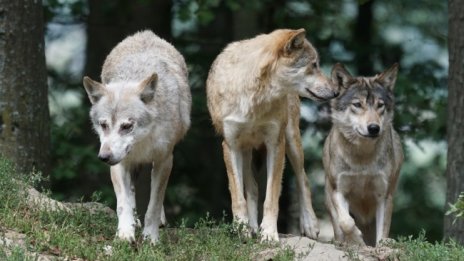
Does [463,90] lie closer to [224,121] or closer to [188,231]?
[224,121]

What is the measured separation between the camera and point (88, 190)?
1666 centimetres

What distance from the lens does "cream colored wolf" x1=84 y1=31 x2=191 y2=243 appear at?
8828mm

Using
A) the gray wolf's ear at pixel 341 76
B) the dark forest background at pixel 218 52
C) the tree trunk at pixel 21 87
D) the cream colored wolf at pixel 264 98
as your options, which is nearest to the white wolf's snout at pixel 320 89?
the cream colored wolf at pixel 264 98

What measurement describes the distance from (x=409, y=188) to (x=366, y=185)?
8.21 m

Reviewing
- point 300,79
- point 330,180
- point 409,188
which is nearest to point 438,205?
point 409,188

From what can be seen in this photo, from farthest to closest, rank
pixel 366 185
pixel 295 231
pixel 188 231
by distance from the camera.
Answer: pixel 295 231
pixel 366 185
pixel 188 231

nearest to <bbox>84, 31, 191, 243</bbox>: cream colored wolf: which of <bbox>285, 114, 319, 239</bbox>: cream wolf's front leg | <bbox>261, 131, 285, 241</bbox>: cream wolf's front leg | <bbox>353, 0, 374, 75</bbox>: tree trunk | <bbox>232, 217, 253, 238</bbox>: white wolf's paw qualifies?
<bbox>232, 217, 253, 238</bbox>: white wolf's paw

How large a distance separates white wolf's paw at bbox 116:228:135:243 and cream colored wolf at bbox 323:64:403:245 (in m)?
2.58

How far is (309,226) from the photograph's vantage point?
10844 millimetres

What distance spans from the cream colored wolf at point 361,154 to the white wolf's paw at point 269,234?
0.98 meters

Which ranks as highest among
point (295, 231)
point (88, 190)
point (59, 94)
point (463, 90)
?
point (463, 90)

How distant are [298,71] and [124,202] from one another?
Result: 2.19m

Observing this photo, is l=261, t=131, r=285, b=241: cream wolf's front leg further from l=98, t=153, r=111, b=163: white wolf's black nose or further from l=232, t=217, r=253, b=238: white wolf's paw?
l=98, t=153, r=111, b=163: white wolf's black nose

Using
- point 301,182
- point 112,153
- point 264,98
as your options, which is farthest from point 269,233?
point 112,153
